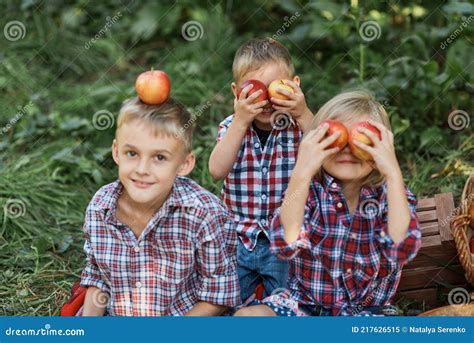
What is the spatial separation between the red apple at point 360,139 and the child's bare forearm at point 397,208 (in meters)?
0.13

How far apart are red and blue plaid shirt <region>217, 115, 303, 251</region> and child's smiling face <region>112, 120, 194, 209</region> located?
1.73 feet

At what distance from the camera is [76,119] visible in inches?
235

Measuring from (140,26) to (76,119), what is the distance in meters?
1.41

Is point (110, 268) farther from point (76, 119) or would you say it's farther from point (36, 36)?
point (36, 36)

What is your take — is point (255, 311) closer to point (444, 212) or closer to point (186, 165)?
point (186, 165)

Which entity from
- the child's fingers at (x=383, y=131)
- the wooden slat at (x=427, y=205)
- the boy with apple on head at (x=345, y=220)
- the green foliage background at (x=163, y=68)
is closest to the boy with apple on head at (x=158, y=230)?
the boy with apple on head at (x=345, y=220)

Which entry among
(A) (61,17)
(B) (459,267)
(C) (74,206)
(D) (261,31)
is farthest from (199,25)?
(B) (459,267)

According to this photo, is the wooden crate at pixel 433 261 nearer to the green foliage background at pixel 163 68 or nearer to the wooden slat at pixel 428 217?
the wooden slat at pixel 428 217

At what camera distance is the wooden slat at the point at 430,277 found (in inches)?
167

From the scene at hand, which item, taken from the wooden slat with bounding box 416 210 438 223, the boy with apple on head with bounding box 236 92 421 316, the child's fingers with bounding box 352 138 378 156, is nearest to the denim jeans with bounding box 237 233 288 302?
the boy with apple on head with bounding box 236 92 421 316

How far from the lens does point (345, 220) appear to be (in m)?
3.54

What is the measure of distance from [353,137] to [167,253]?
2.86ft

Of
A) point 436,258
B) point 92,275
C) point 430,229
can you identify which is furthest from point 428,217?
point 92,275

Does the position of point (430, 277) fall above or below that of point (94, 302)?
above
